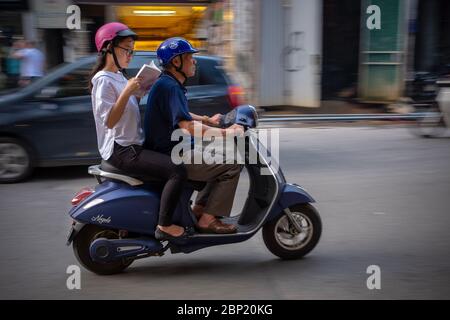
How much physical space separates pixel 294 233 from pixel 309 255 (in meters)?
0.31

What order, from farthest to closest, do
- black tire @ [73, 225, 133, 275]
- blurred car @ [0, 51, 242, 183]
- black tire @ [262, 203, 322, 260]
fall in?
blurred car @ [0, 51, 242, 183] < black tire @ [262, 203, 322, 260] < black tire @ [73, 225, 133, 275]

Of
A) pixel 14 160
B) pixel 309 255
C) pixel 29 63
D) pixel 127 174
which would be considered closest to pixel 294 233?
pixel 309 255

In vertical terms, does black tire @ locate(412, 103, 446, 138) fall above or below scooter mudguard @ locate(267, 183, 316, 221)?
below

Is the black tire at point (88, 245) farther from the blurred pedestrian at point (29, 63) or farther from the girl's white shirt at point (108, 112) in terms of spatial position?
the blurred pedestrian at point (29, 63)

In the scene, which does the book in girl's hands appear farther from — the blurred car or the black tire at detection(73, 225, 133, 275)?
the blurred car

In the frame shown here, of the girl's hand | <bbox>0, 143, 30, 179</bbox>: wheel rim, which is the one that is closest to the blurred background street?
<bbox>0, 143, 30, 179</bbox>: wheel rim

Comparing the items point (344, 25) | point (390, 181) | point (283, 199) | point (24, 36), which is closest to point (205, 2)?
point (344, 25)

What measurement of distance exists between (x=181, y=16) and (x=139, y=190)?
39.2 feet

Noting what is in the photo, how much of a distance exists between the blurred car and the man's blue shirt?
321cm

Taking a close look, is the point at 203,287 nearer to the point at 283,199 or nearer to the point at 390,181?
the point at 283,199

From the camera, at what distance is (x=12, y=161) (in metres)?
7.48

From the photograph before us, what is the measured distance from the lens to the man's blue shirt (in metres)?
4.09

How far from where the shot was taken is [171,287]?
13.8 ft

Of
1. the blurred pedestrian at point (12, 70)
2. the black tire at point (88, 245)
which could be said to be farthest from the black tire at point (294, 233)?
the blurred pedestrian at point (12, 70)
